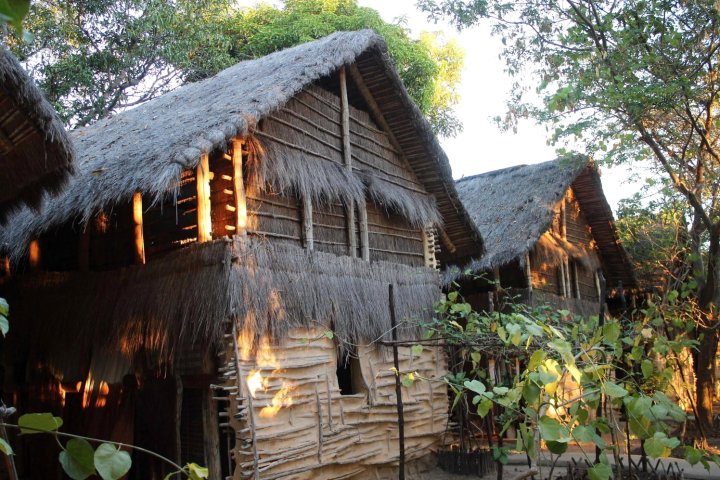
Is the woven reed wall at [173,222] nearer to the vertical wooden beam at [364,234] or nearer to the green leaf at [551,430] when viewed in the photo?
the vertical wooden beam at [364,234]

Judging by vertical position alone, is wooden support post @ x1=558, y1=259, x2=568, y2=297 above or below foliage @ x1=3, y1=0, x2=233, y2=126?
below

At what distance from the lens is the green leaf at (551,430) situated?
3172 mm

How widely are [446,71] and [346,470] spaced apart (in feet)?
52.2

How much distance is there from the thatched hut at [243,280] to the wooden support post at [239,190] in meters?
0.02

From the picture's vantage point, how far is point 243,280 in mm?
6672

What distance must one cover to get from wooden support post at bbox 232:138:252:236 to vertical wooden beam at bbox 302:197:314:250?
1.14 m

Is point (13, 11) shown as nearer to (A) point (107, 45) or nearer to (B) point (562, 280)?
(B) point (562, 280)

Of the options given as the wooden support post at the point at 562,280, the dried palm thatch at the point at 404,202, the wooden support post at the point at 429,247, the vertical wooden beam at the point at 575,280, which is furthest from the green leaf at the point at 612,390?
the vertical wooden beam at the point at 575,280

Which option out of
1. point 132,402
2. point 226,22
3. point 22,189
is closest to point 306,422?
point 132,402

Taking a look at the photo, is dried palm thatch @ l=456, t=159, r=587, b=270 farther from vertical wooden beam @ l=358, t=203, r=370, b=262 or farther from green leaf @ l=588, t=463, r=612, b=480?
green leaf @ l=588, t=463, r=612, b=480

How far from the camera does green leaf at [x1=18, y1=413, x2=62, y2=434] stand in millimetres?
1109

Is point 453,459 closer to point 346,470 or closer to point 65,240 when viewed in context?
point 346,470

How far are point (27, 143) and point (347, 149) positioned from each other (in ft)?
15.3

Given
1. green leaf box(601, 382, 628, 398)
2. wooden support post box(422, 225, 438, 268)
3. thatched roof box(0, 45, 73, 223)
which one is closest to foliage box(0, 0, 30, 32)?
green leaf box(601, 382, 628, 398)
